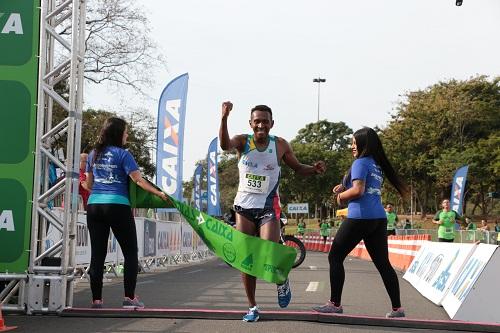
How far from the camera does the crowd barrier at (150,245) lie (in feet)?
39.9

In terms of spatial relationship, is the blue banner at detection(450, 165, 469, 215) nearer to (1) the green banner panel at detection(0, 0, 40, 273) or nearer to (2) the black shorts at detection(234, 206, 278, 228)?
(2) the black shorts at detection(234, 206, 278, 228)

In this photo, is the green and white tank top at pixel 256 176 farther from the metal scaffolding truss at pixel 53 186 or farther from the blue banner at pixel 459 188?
the blue banner at pixel 459 188

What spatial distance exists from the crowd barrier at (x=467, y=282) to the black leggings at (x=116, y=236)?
3.39 meters

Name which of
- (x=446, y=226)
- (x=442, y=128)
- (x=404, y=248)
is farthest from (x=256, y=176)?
(x=442, y=128)

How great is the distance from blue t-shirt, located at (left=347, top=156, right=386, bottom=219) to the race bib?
3.05ft

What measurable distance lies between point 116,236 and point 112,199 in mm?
406

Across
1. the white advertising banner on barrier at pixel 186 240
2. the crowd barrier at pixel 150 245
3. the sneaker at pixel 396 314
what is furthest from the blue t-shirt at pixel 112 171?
the white advertising banner on barrier at pixel 186 240

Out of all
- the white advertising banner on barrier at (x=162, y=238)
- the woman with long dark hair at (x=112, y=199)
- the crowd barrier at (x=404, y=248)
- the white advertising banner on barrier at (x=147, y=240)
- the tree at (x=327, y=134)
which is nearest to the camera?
the woman with long dark hair at (x=112, y=199)

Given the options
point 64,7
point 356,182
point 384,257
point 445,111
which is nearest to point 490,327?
point 384,257

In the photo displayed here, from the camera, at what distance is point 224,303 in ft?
28.9

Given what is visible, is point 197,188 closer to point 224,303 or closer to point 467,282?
point 224,303

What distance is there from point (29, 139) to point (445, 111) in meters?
61.2

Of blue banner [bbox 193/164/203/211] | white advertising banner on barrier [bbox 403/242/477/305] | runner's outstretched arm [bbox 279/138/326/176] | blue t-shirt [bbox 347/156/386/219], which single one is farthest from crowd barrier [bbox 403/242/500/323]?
blue banner [bbox 193/164/203/211]

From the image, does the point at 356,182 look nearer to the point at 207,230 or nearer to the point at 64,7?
the point at 207,230
